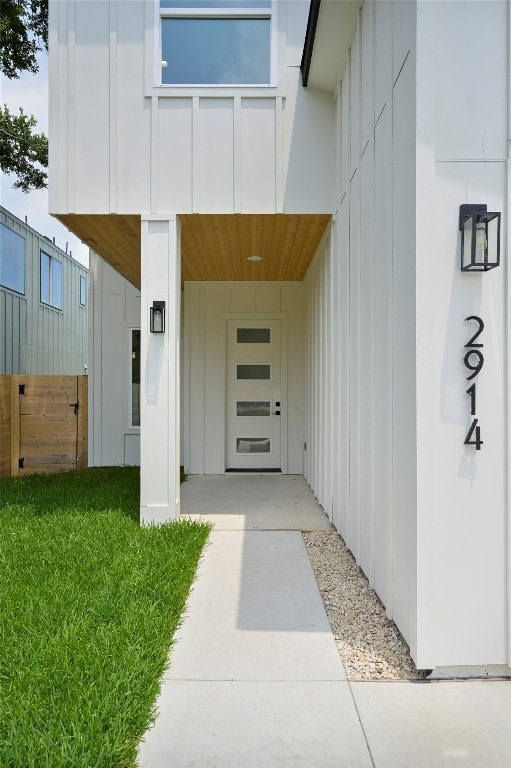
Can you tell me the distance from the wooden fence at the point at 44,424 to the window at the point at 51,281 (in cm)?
503

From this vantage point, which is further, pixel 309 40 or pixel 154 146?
pixel 154 146

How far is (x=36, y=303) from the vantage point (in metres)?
11.5

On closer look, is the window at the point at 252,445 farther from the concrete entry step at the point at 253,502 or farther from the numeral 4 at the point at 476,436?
the numeral 4 at the point at 476,436

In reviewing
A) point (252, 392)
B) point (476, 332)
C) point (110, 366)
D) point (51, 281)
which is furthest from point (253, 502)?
point (51, 281)

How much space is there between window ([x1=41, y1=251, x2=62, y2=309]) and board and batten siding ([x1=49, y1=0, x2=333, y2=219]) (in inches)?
315

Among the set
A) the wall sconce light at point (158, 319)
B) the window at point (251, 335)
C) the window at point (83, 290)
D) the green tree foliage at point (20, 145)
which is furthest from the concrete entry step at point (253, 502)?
the window at point (83, 290)

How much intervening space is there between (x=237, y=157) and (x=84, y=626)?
4.00m

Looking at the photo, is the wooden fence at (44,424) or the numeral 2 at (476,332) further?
the wooden fence at (44,424)

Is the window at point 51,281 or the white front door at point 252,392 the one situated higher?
the window at point 51,281

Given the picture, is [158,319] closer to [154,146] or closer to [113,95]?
[154,146]

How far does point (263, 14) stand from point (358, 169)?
2.21 m

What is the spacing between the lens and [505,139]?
2.33m

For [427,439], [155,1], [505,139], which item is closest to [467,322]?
[427,439]

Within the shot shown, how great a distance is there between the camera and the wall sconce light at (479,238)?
2266 mm
